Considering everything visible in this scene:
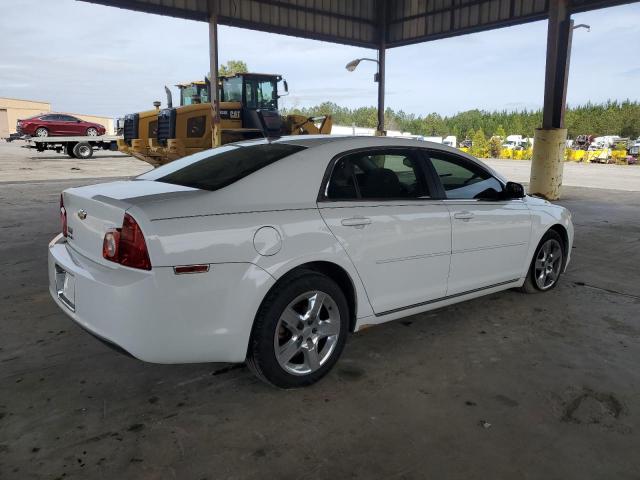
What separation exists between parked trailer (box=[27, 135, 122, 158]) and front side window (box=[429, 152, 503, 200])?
22.7 metres

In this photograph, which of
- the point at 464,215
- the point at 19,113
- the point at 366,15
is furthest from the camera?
the point at 19,113

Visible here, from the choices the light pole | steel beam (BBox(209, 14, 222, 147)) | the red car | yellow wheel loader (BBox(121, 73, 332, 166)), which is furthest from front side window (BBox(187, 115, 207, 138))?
the red car

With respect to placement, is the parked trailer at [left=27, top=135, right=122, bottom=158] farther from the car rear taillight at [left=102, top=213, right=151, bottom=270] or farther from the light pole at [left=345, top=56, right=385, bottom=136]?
the car rear taillight at [left=102, top=213, right=151, bottom=270]

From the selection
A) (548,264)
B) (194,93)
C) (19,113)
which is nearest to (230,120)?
(194,93)

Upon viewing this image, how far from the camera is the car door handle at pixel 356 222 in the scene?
295 centimetres

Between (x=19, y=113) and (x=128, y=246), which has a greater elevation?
(x=19, y=113)

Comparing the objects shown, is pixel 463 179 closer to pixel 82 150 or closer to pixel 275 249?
pixel 275 249

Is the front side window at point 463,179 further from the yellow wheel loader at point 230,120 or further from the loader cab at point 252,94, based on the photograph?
the loader cab at point 252,94

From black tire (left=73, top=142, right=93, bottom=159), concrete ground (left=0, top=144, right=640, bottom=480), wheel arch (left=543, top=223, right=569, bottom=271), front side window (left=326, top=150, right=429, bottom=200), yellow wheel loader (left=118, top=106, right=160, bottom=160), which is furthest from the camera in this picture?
black tire (left=73, top=142, right=93, bottom=159)

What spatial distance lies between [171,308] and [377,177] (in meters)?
1.59

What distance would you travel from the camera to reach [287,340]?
9.35 ft

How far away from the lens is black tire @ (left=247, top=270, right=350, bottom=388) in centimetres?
267

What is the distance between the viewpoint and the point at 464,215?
363cm

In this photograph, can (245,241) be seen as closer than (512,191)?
Yes
